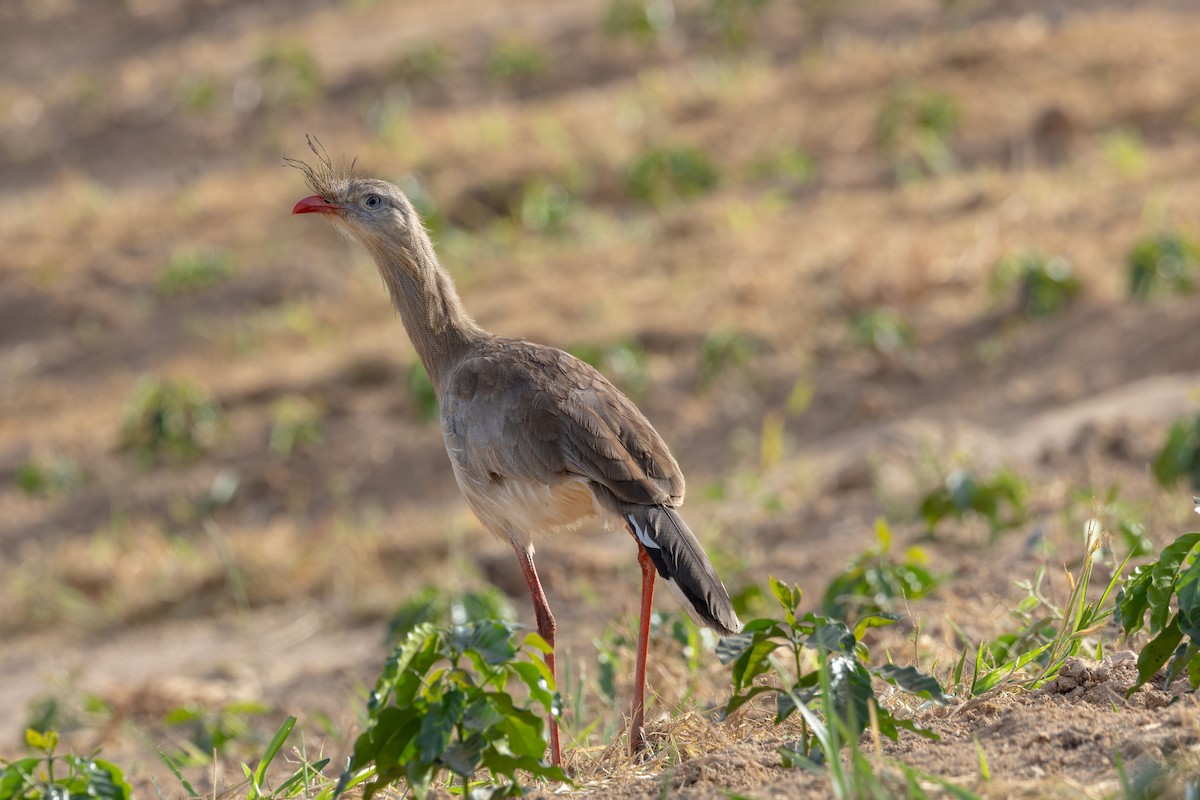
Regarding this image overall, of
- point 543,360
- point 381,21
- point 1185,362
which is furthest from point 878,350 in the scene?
point 381,21

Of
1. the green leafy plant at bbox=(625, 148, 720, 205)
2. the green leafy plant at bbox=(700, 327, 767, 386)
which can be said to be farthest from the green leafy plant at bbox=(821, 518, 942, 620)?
the green leafy plant at bbox=(625, 148, 720, 205)

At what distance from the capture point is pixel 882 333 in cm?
757

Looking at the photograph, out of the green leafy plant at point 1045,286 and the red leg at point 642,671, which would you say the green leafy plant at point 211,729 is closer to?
the red leg at point 642,671

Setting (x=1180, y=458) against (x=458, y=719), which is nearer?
(x=458, y=719)

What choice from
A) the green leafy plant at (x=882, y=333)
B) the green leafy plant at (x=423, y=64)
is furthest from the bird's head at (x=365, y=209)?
the green leafy plant at (x=423, y=64)

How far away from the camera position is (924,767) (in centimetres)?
244

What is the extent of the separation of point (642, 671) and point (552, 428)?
0.56 meters

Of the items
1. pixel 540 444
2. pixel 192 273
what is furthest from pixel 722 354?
pixel 192 273

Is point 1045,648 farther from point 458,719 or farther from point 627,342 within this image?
point 627,342

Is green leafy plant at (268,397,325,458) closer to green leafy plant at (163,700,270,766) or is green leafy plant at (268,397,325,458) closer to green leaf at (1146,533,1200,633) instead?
green leafy plant at (163,700,270,766)

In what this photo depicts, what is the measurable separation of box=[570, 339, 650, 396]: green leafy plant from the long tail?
15.0 ft

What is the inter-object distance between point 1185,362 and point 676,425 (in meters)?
2.48

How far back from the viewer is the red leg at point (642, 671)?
2.94m

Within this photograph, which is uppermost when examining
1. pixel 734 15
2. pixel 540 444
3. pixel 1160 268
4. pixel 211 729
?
pixel 734 15
